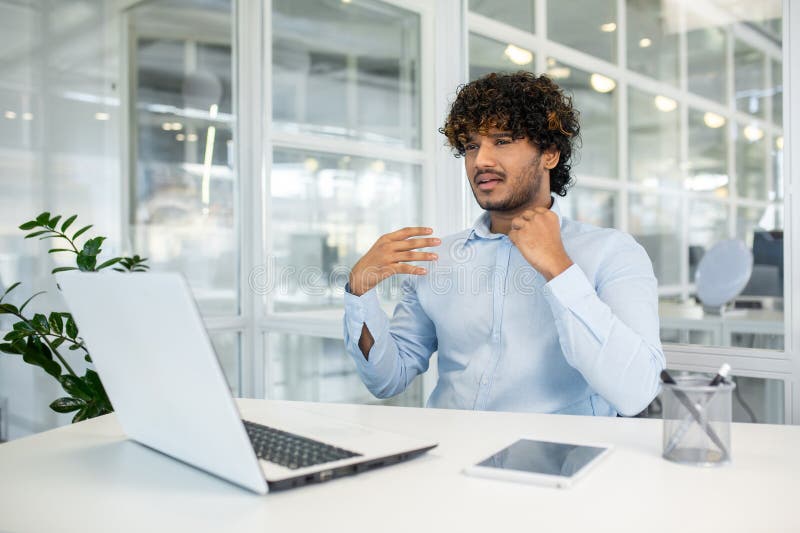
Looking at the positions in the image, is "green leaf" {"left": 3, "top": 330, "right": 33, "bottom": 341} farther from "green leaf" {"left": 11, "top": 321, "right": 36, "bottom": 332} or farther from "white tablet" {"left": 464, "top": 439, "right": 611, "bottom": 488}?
"white tablet" {"left": 464, "top": 439, "right": 611, "bottom": 488}

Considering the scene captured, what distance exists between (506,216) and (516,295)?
11.1 inches

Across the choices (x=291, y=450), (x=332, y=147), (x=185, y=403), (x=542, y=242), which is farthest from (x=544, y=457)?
(x=332, y=147)

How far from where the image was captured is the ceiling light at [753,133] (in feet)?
6.56

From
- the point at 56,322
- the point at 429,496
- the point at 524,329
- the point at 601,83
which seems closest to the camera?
the point at 429,496

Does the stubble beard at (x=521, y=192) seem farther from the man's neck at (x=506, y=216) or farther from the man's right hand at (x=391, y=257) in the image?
the man's right hand at (x=391, y=257)

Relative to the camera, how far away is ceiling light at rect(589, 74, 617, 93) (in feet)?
8.42

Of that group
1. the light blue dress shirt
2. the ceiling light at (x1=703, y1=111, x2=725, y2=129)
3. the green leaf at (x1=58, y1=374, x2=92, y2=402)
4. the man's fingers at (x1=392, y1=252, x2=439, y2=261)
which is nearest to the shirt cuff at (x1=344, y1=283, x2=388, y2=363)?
the light blue dress shirt

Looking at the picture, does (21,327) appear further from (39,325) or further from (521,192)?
(521,192)

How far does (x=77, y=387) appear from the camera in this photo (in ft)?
7.13

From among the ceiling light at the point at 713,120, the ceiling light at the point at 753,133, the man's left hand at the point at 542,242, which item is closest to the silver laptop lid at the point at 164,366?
the man's left hand at the point at 542,242

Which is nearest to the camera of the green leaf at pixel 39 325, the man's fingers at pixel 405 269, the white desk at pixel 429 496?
the white desk at pixel 429 496

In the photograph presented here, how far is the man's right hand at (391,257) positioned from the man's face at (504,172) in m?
0.28

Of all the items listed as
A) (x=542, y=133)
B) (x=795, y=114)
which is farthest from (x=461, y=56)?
(x=795, y=114)

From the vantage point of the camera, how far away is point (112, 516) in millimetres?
846
